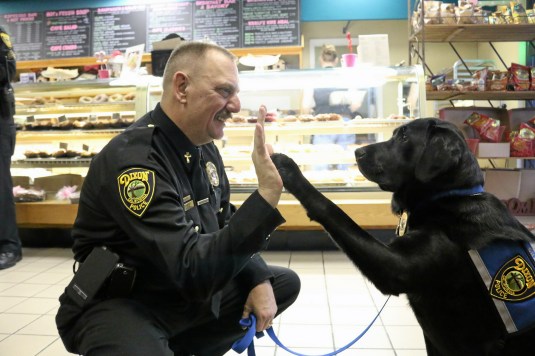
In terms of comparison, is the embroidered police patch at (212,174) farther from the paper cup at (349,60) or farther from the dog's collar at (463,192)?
the paper cup at (349,60)

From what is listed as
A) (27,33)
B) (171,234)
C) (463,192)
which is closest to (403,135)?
(463,192)

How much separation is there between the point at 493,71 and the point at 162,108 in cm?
396

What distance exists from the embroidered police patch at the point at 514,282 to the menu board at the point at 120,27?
6.39m

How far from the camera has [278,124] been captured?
4332 millimetres

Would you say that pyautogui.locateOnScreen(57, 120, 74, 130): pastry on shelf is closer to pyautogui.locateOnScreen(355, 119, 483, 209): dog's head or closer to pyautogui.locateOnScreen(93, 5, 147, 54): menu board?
pyautogui.locateOnScreen(93, 5, 147, 54): menu board

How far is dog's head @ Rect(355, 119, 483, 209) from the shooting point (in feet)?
4.86

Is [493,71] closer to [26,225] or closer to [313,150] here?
[313,150]

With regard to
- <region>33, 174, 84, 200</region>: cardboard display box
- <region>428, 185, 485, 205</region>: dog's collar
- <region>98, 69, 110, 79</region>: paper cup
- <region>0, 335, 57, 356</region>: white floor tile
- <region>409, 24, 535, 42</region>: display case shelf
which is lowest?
<region>0, 335, 57, 356</region>: white floor tile

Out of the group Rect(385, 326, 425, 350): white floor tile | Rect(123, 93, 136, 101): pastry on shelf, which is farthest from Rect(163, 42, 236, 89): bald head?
Rect(123, 93, 136, 101): pastry on shelf

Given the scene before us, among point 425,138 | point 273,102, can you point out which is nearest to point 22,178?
point 273,102

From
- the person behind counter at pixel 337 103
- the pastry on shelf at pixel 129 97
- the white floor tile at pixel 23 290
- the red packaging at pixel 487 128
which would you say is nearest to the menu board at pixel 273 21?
the person behind counter at pixel 337 103

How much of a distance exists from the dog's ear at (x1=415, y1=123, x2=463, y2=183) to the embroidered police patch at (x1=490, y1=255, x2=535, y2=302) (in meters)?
Answer: 0.35

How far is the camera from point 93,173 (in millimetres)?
1445

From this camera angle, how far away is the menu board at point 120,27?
6730 mm
